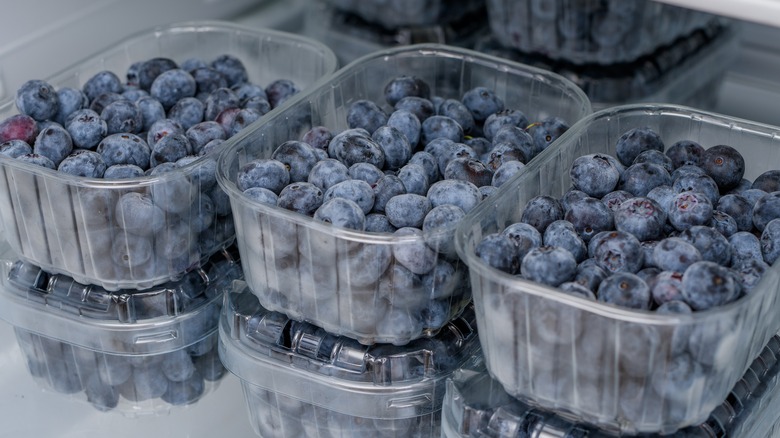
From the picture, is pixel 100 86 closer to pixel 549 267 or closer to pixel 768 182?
pixel 549 267

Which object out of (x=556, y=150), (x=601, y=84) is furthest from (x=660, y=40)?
(x=556, y=150)

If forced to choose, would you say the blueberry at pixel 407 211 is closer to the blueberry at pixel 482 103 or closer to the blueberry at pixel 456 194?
the blueberry at pixel 456 194

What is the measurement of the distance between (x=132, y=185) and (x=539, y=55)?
0.95 metres

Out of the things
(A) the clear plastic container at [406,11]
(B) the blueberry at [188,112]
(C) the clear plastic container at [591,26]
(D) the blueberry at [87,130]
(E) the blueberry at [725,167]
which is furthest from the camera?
(A) the clear plastic container at [406,11]

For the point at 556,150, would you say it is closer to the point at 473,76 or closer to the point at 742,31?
the point at 473,76

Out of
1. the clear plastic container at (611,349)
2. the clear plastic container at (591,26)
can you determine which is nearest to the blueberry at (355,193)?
the clear plastic container at (611,349)

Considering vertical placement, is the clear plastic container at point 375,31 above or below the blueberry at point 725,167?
below

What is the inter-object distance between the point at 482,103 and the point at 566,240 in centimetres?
44

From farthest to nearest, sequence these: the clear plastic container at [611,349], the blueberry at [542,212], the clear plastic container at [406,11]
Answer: the clear plastic container at [406,11]
the blueberry at [542,212]
the clear plastic container at [611,349]

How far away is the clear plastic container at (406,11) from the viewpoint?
2.02 m

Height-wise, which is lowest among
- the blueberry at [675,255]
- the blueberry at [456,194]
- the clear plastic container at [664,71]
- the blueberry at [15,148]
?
the clear plastic container at [664,71]

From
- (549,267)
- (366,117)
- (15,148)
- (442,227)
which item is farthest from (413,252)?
(15,148)

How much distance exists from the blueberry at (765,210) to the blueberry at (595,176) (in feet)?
0.57

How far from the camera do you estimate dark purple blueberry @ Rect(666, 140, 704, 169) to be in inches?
53.4
